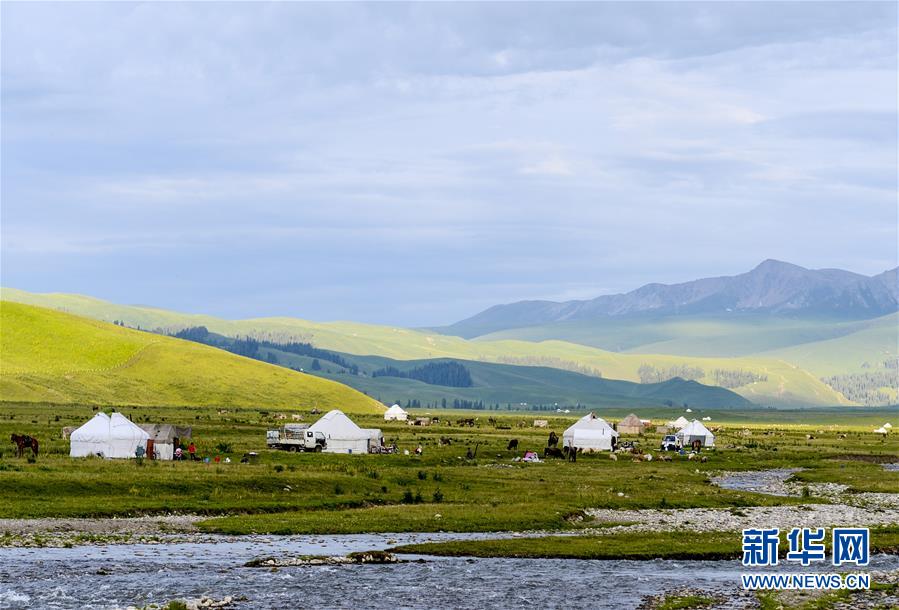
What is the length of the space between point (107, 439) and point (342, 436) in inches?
925

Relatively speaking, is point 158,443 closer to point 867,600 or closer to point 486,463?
point 486,463

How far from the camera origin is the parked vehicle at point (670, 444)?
130 metres

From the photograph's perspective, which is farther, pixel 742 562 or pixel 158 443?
pixel 158 443

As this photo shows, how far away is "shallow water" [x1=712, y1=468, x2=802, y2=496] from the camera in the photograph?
80.2m

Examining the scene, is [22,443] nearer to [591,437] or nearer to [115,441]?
[115,441]

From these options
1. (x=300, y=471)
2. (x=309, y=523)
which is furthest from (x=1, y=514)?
(x=300, y=471)

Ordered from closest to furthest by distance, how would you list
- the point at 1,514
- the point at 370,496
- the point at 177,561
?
the point at 177,561 → the point at 1,514 → the point at 370,496

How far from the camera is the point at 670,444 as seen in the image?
132750 mm

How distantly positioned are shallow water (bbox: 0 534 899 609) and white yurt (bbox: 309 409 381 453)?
5158 centimetres

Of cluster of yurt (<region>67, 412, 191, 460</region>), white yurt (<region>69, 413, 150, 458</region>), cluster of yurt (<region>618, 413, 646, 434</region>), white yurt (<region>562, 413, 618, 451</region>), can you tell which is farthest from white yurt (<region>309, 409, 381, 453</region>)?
cluster of yurt (<region>618, 413, 646, 434</region>)

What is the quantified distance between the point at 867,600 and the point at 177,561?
23.2 m

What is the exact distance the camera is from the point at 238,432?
401 ft

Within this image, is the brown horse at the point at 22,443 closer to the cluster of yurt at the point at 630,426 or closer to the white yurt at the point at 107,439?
the white yurt at the point at 107,439

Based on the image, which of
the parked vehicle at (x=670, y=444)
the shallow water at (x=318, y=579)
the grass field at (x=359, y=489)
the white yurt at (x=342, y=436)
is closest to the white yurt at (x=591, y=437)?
the parked vehicle at (x=670, y=444)
